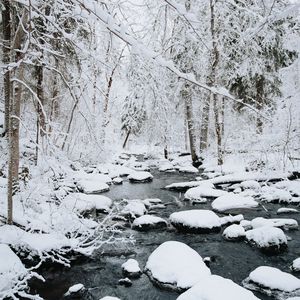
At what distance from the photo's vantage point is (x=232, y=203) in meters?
9.27

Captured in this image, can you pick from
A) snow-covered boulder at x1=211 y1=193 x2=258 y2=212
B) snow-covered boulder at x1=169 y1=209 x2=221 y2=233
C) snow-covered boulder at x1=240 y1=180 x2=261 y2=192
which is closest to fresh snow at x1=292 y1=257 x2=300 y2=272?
snow-covered boulder at x1=169 y1=209 x2=221 y2=233

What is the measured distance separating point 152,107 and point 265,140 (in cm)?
1028

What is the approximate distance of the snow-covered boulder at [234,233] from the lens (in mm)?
6957

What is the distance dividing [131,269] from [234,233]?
8.29 ft

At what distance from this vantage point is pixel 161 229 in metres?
7.78

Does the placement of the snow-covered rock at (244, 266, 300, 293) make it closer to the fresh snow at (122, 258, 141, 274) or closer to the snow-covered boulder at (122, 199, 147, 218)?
the fresh snow at (122, 258, 141, 274)

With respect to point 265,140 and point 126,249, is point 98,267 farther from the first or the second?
point 265,140

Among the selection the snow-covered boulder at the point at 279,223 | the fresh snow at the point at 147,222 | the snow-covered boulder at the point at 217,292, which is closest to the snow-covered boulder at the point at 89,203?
the fresh snow at the point at 147,222

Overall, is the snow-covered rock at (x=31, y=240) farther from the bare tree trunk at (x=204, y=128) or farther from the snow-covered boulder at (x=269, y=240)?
the bare tree trunk at (x=204, y=128)

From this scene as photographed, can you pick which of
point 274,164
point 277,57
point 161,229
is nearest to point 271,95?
point 277,57

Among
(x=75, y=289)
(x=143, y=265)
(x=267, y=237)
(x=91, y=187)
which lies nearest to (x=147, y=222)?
(x=143, y=265)

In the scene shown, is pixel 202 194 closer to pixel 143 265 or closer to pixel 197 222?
pixel 197 222

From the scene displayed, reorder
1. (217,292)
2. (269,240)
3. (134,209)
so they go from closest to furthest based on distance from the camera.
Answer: (217,292) < (269,240) < (134,209)

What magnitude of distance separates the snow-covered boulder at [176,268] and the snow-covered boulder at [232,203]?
137 inches
